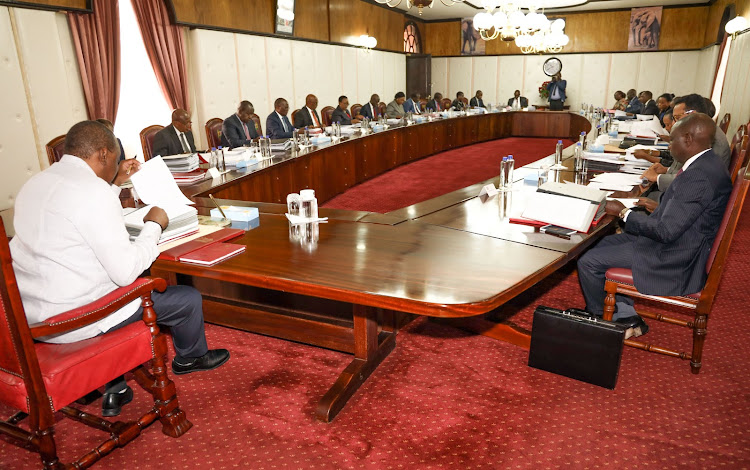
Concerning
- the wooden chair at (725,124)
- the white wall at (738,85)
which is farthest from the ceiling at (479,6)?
the wooden chair at (725,124)

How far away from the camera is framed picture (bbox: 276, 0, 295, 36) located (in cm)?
823

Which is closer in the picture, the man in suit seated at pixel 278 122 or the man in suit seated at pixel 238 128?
the man in suit seated at pixel 238 128

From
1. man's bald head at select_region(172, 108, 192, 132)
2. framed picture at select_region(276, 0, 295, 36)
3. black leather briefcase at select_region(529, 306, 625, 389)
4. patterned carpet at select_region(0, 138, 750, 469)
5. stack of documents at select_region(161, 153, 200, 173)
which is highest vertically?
framed picture at select_region(276, 0, 295, 36)

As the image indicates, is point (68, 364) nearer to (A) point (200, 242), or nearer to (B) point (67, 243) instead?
(B) point (67, 243)

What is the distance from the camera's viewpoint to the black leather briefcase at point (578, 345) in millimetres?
2150

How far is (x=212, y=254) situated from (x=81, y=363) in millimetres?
551

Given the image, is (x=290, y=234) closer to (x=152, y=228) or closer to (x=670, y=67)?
(x=152, y=228)

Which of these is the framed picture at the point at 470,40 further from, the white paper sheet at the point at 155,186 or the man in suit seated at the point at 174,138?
the white paper sheet at the point at 155,186

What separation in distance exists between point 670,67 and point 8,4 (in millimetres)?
13444

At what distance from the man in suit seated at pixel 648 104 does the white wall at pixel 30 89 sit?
8262 mm

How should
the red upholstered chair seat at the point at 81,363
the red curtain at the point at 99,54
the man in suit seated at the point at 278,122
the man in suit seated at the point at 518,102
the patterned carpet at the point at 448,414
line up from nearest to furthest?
1. the red upholstered chair seat at the point at 81,363
2. the patterned carpet at the point at 448,414
3. the red curtain at the point at 99,54
4. the man in suit seated at the point at 278,122
5. the man in suit seated at the point at 518,102

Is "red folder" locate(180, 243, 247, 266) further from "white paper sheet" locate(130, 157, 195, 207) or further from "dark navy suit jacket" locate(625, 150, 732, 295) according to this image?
"dark navy suit jacket" locate(625, 150, 732, 295)

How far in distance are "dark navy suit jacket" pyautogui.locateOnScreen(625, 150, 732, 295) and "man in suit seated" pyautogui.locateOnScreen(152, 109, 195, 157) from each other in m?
3.54

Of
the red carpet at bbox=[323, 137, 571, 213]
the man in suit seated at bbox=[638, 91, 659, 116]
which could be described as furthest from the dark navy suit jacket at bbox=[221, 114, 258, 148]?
the man in suit seated at bbox=[638, 91, 659, 116]
